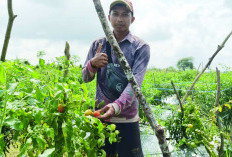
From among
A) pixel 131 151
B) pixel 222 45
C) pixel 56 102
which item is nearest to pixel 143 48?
pixel 131 151

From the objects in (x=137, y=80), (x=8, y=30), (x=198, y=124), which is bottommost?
(x=198, y=124)

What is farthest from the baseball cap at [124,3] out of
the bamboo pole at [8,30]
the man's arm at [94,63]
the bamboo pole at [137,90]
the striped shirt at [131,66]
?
the bamboo pole at [8,30]

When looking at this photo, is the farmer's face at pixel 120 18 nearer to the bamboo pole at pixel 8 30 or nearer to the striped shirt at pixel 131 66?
the striped shirt at pixel 131 66

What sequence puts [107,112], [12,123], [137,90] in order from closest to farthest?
[12,123] → [137,90] → [107,112]

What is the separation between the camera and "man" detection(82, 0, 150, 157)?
5.94ft

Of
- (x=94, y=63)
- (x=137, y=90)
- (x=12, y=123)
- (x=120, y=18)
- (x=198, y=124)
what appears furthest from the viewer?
(x=198, y=124)

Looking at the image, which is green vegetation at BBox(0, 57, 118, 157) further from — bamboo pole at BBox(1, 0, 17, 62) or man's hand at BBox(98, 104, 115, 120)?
bamboo pole at BBox(1, 0, 17, 62)

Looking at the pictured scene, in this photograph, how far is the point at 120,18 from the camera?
1.83 meters

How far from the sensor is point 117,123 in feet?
6.15

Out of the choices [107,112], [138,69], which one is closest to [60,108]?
[107,112]

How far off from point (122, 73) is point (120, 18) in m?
0.39

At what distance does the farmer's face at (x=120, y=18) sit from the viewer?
1.84 metres

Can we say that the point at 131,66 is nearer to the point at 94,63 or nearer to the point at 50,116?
the point at 94,63

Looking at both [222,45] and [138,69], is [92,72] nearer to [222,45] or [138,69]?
[138,69]
